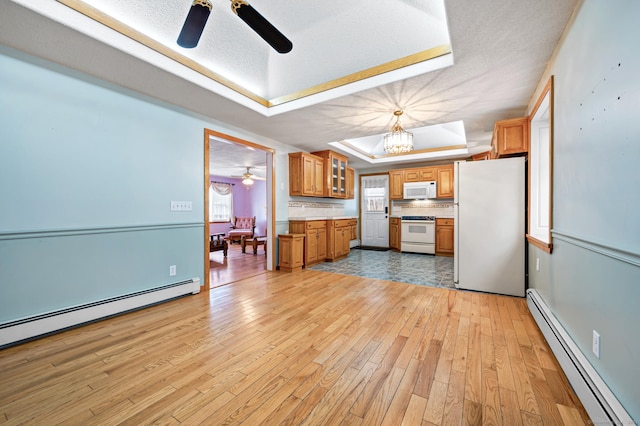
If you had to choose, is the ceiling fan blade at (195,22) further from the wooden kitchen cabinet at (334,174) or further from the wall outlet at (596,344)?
the wooden kitchen cabinet at (334,174)

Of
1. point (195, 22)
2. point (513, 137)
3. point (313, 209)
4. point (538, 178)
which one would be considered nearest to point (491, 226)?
point (538, 178)

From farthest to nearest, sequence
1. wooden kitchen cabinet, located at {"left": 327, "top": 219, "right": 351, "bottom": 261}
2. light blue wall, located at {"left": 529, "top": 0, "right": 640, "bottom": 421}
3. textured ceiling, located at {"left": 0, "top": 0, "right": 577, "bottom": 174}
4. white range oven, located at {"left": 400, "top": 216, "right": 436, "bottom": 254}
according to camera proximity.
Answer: white range oven, located at {"left": 400, "top": 216, "right": 436, "bottom": 254} < wooden kitchen cabinet, located at {"left": 327, "top": 219, "right": 351, "bottom": 261} < textured ceiling, located at {"left": 0, "top": 0, "right": 577, "bottom": 174} < light blue wall, located at {"left": 529, "top": 0, "right": 640, "bottom": 421}

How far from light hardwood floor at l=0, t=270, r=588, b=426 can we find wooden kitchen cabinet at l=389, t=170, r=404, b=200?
439cm

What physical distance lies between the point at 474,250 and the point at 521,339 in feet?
4.72

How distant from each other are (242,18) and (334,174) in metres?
4.47

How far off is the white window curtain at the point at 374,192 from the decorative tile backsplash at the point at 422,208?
416 mm

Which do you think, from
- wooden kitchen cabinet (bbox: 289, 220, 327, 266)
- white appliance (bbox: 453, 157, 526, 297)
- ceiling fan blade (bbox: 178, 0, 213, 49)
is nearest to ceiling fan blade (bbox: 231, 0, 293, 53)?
ceiling fan blade (bbox: 178, 0, 213, 49)

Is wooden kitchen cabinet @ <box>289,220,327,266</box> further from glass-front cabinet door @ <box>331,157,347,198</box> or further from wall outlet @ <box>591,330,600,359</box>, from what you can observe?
wall outlet @ <box>591,330,600,359</box>

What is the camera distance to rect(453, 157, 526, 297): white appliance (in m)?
3.11

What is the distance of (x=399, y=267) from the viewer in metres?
4.77

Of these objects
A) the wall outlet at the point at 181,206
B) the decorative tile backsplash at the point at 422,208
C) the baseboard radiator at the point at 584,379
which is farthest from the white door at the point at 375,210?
the wall outlet at the point at 181,206

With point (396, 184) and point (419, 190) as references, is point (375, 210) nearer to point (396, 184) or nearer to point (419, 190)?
point (396, 184)

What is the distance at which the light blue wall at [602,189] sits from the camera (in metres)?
1.02

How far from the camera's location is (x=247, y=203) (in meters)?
9.89
